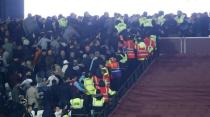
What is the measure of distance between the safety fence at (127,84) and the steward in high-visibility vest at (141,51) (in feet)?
0.71

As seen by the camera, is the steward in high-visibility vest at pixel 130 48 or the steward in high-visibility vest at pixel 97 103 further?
the steward in high-visibility vest at pixel 130 48

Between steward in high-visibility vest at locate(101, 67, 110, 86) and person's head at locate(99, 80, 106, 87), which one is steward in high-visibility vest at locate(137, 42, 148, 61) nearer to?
steward in high-visibility vest at locate(101, 67, 110, 86)

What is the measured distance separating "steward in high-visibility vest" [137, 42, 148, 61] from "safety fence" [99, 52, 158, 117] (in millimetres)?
216

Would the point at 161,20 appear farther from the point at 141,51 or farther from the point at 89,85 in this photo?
the point at 89,85

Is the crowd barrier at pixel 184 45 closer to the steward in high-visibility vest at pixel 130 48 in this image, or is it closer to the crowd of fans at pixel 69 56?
the crowd of fans at pixel 69 56

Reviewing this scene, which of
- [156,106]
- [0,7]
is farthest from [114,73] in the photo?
[0,7]

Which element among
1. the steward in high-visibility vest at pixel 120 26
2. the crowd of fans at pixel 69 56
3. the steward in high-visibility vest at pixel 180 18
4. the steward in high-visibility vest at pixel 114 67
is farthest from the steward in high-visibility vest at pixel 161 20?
the steward in high-visibility vest at pixel 114 67

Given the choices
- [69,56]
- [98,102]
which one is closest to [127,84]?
[69,56]

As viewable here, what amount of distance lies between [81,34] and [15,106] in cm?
632

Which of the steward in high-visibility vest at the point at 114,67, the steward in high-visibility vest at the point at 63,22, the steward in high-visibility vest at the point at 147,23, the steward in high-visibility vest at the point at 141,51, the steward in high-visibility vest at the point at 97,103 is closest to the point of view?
the steward in high-visibility vest at the point at 97,103

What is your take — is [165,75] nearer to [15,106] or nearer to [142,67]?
[142,67]

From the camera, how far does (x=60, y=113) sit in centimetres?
1491

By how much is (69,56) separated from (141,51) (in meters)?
2.46

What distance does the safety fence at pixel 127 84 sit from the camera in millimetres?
16266
